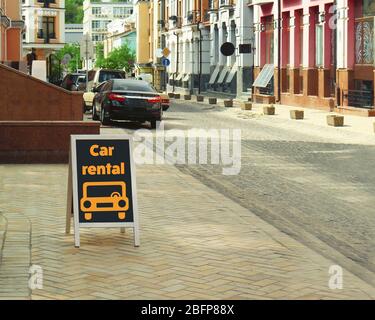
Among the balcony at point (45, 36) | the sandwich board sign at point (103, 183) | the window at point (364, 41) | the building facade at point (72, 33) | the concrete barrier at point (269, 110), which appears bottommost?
the sandwich board sign at point (103, 183)

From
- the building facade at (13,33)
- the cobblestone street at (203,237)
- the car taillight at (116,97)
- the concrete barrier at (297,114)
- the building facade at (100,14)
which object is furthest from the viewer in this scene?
the building facade at (100,14)

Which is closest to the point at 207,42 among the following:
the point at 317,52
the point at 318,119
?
the point at 317,52

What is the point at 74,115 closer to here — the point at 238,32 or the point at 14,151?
the point at 14,151

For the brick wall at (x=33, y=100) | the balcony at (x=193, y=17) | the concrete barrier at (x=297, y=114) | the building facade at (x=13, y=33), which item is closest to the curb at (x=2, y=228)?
the brick wall at (x=33, y=100)

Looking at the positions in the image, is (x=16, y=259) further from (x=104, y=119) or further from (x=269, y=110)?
(x=269, y=110)

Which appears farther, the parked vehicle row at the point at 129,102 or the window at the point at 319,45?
the window at the point at 319,45

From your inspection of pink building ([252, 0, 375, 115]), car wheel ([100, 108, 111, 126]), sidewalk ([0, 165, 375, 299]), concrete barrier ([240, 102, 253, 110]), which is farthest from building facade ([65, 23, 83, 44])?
sidewalk ([0, 165, 375, 299])

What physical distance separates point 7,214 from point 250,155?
9285mm

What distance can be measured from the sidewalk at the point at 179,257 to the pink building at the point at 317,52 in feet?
73.1

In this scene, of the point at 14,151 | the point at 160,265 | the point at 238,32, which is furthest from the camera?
the point at 238,32

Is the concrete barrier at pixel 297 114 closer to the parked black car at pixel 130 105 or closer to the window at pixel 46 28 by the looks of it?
the parked black car at pixel 130 105

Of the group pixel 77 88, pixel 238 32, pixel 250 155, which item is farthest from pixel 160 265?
pixel 238 32

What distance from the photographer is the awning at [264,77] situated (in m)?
48.3

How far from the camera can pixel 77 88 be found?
40250 mm
